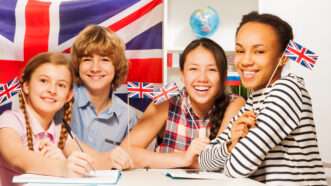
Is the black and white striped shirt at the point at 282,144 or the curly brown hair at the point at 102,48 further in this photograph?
the curly brown hair at the point at 102,48

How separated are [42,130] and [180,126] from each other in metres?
0.54

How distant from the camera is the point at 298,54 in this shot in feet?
5.12

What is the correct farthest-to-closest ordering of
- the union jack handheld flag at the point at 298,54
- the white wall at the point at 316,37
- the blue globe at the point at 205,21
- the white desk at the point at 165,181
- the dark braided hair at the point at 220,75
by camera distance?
the blue globe at the point at 205,21, the white wall at the point at 316,37, the dark braided hair at the point at 220,75, the union jack handheld flag at the point at 298,54, the white desk at the point at 165,181

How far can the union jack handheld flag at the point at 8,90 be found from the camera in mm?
1643

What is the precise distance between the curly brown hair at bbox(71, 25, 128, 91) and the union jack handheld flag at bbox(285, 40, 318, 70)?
0.64m

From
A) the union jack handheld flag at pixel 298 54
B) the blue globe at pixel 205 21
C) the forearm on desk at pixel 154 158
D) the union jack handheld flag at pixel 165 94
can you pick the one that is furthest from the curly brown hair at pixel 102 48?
the union jack handheld flag at pixel 298 54

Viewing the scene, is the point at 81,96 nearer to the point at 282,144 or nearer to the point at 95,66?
the point at 95,66

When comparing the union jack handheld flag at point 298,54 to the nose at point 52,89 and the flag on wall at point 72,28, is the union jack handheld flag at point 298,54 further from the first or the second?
the nose at point 52,89

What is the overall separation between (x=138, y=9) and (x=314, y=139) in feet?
2.91

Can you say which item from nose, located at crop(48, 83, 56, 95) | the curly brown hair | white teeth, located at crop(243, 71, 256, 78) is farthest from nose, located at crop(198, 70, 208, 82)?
nose, located at crop(48, 83, 56, 95)

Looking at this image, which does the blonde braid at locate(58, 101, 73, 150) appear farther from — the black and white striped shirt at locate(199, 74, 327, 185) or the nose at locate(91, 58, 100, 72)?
the black and white striped shirt at locate(199, 74, 327, 185)

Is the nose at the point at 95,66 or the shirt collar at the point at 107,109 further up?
the nose at the point at 95,66

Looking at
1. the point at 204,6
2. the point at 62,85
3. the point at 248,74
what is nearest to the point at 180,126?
the point at 248,74

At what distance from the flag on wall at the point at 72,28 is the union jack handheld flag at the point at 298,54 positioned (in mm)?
568
